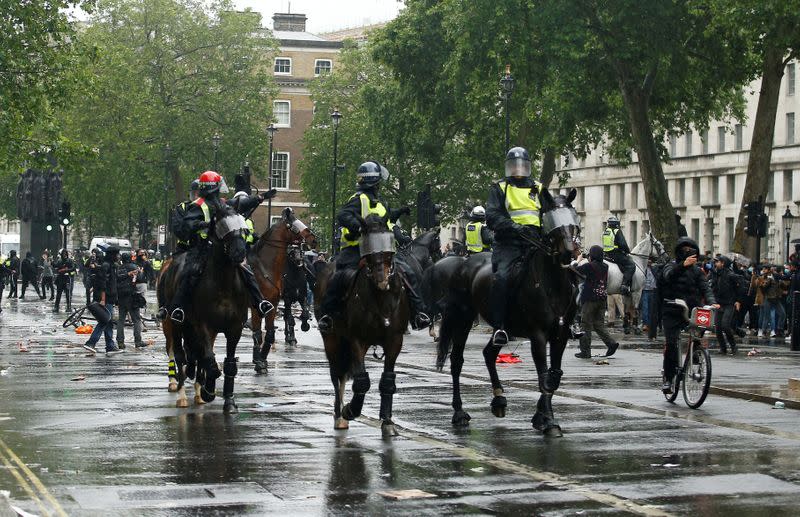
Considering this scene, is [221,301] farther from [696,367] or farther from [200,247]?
[696,367]

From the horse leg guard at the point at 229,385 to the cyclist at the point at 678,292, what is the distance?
4.82 meters

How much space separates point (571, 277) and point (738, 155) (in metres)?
70.1

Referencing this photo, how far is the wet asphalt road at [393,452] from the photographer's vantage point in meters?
9.83

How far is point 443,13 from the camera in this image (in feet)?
192

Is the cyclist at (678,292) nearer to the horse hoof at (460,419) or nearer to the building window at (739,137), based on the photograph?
the horse hoof at (460,419)

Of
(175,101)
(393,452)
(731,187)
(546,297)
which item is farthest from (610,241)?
(175,101)

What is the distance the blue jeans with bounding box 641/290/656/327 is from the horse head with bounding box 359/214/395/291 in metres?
21.4

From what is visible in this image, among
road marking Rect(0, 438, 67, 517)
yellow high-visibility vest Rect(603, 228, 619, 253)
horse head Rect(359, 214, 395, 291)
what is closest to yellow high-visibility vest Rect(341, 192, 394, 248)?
horse head Rect(359, 214, 395, 291)

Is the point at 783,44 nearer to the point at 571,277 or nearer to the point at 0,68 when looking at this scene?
the point at 0,68

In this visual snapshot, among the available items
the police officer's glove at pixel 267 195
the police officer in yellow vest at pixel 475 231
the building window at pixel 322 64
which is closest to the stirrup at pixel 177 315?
the police officer's glove at pixel 267 195

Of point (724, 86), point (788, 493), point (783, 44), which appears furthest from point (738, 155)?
point (788, 493)

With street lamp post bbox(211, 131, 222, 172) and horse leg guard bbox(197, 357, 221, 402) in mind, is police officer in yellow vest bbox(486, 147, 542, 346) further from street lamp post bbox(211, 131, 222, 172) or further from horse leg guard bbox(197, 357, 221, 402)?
street lamp post bbox(211, 131, 222, 172)

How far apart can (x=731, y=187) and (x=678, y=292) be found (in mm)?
68192

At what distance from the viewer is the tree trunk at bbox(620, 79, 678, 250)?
4644 centimetres
